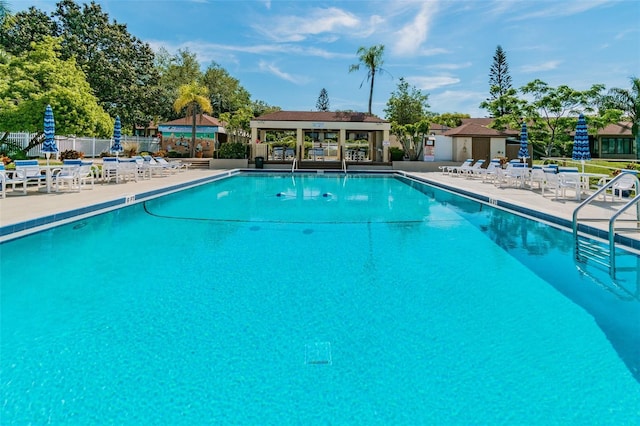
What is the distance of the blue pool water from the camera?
2484mm

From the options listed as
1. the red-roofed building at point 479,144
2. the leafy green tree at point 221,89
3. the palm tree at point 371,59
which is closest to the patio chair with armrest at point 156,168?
the red-roofed building at point 479,144

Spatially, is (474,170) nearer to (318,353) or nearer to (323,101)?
(318,353)

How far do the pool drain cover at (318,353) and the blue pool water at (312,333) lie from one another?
0.02 m

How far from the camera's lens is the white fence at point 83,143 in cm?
2292

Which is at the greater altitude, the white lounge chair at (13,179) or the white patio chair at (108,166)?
the white patio chair at (108,166)

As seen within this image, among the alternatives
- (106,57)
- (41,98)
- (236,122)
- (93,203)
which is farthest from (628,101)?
(106,57)

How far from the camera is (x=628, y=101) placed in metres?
28.8

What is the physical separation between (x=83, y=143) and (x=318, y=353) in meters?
30.5

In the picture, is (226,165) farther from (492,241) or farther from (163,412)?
(163,412)

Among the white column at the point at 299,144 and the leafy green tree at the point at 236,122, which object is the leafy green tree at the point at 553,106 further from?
the leafy green tree at the point at 236,122

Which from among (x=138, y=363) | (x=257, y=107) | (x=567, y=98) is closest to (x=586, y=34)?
(x=567, y=98)

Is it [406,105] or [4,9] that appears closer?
[4,9]

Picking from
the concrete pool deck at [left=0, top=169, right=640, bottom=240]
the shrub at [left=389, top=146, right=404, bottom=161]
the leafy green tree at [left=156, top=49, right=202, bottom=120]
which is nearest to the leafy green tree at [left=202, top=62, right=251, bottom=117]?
the leafy green tree at [left=156, top=49, right=202, bottom=120]

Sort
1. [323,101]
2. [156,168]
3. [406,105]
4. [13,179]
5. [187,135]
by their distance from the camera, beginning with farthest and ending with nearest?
[323,101] → [406,105] → [187,135] → [156,168] → [13,179]
